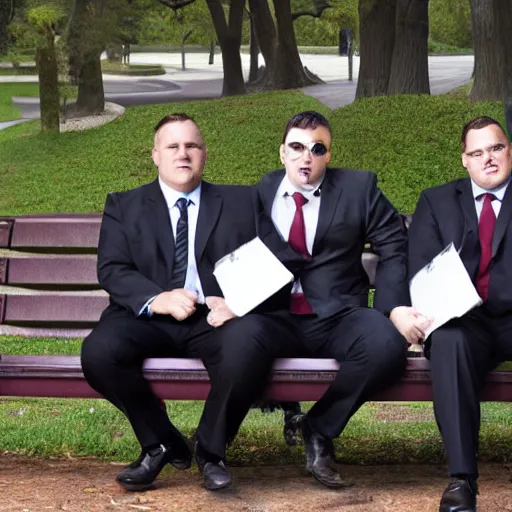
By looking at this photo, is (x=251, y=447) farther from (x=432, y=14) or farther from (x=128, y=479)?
(x=432, y=14)

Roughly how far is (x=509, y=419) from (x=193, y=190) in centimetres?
215

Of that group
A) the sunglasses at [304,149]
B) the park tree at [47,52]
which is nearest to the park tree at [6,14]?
the park tree at [47,52]

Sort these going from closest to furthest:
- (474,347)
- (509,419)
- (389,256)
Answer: (474,347)
(389,256)
(509,419)

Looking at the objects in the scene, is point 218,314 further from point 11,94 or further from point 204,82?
point 204,82

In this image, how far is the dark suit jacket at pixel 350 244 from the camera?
17.0ft

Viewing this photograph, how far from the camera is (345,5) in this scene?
106ft

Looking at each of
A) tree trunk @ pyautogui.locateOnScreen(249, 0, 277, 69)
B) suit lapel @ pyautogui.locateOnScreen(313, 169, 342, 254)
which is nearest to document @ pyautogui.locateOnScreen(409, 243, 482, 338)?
suit lapel @ pyautogui.locateOnScreen(313, 169, 342, 254)

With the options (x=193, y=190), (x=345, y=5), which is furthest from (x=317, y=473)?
(x=345, y=5)

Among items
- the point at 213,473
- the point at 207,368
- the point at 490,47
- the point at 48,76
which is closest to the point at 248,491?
the point at 213,473

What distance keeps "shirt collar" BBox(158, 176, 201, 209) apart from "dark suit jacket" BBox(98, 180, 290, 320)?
0.02 meters

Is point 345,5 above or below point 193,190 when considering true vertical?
above

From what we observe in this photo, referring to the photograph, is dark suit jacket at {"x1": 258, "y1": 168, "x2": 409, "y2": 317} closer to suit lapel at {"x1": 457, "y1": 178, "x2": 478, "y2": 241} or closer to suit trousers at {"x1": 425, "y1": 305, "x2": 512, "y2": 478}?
suit lapel at {"x1": 457, "y1": 178, "x2": 478, "y2": 241}

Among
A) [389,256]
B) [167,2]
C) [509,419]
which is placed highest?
[167,2]

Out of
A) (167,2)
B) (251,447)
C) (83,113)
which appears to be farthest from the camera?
(167,2)
